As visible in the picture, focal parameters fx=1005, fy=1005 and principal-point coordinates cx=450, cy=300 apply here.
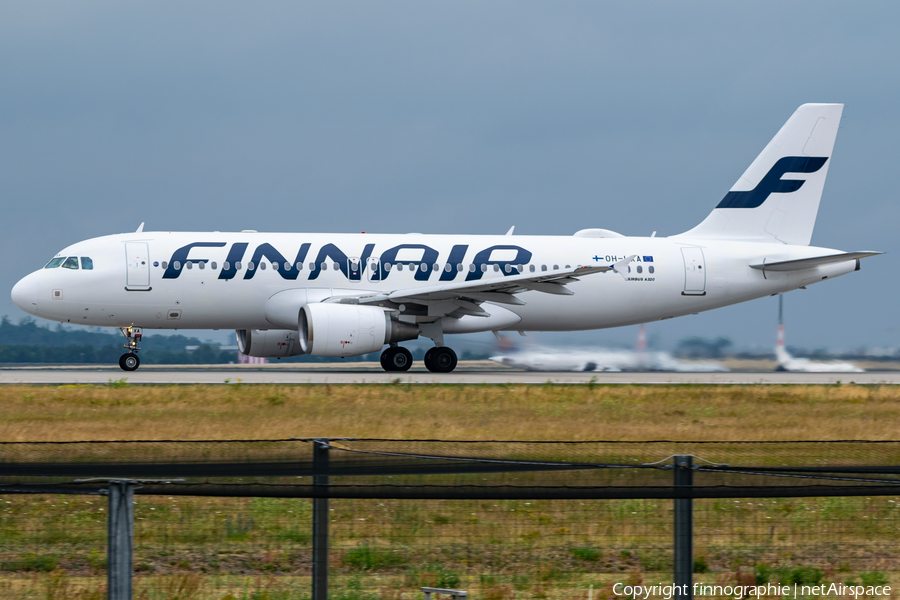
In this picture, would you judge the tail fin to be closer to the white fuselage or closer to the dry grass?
the white fuselage

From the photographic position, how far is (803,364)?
3250 cm

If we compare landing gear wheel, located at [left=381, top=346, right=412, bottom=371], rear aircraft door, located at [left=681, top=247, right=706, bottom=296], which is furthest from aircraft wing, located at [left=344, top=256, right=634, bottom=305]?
rear aircraft door, located at [left=681, top=247, right=706, bottom=296]

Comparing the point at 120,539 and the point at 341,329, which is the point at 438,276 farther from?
the point at 120,539

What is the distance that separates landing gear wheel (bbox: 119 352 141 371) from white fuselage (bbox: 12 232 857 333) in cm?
121

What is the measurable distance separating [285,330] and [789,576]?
21.8 m

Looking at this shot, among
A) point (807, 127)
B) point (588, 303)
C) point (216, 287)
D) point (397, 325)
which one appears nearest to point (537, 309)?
point (588, 303)

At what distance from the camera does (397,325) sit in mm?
25062

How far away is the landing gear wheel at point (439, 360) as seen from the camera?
26.4 metres

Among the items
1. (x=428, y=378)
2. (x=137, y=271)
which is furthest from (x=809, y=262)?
(x=137, y=271)

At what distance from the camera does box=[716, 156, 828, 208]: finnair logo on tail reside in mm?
29891

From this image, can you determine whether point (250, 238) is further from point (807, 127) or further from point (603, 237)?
point (807, 127)

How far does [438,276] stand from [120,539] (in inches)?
846

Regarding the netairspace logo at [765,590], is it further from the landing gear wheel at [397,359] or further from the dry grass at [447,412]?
the landing gear wheel at [397,359]

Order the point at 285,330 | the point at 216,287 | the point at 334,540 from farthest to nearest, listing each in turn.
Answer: the point at 285,330 → the point at 216,287 → the point at 334,540
